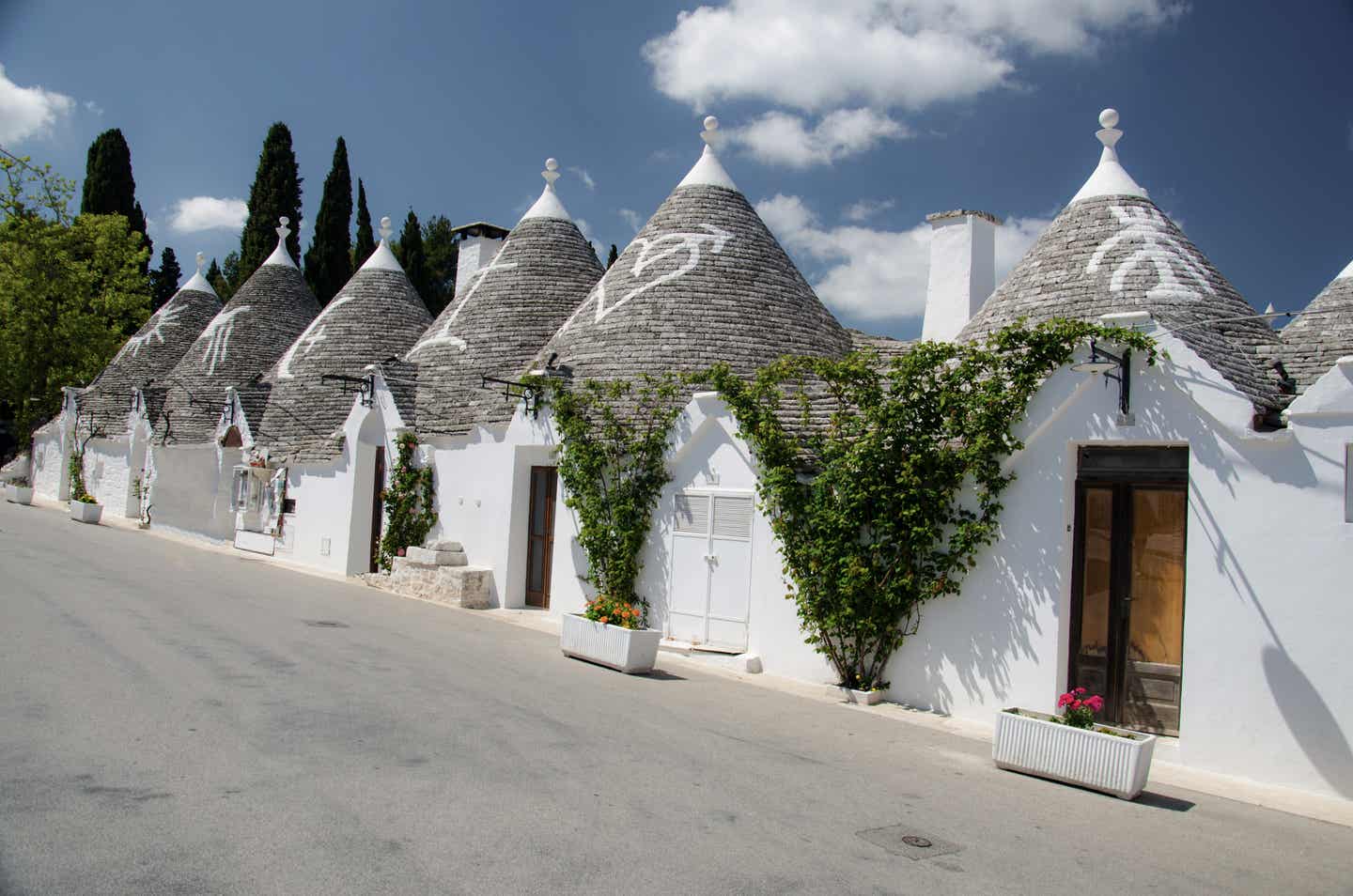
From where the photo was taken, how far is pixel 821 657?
10.6 m

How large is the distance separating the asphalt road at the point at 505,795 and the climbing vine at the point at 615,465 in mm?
3240

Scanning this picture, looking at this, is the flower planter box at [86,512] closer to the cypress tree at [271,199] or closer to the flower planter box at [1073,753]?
the cypress tree at [271,199]

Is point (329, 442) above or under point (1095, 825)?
above

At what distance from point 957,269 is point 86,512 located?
24.7m

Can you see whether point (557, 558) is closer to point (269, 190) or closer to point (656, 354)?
point (656, 354)

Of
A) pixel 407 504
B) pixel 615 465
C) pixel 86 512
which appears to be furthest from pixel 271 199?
pixel 615 465

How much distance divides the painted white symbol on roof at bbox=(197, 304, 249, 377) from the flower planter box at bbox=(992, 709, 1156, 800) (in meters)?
27.2

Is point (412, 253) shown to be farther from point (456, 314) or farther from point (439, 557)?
point (439, 557)

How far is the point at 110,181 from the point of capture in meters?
46.6

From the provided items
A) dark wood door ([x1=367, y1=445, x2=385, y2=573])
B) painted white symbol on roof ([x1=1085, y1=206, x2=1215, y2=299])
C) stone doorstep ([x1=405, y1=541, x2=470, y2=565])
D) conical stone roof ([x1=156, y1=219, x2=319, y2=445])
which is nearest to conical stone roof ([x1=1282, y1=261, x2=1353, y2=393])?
painted white symbol on roof ([x1=1085, y1=206, x2=1215, y2=299])

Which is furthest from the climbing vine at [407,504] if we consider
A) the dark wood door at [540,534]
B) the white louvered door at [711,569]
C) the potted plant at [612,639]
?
the potted plant at [612,639]

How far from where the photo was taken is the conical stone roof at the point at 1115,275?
33.0 feet

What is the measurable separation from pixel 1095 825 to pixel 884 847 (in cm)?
181

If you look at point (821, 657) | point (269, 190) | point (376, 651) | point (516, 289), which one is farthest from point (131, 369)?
point (821, 657)
